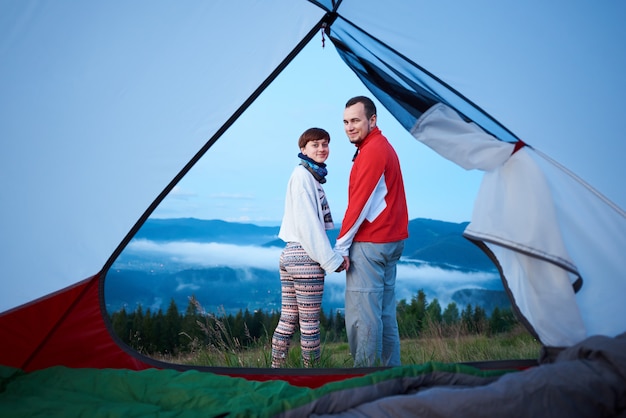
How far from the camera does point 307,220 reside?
2.79 metres

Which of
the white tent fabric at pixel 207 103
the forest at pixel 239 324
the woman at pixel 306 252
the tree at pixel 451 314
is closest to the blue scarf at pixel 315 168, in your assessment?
the woman at pixel 306 252

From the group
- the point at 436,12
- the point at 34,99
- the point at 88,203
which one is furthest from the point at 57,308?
the point at 436,12

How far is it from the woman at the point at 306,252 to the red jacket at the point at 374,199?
0.13m

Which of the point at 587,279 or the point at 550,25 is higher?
the point at 550,25

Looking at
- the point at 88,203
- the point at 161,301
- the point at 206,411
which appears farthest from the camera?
the point at 161,301

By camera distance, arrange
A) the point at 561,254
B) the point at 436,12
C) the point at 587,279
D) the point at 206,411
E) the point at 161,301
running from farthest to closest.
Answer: the point at 161,301 → the point at 436,12 → the point at 587,279 → the point at 561,254 → the point at 206,411

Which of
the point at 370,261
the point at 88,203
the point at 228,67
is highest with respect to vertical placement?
the point at 228,67

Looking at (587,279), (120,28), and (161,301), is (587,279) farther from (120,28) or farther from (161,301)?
(161,301)

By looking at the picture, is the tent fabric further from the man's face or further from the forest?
the man's face

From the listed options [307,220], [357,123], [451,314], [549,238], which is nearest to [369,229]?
[307,220]

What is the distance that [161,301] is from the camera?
550 centimetres

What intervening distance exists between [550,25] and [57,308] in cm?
263

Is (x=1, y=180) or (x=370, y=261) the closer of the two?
(x=1, y=180)

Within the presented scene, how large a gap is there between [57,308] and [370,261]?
5.13ft
